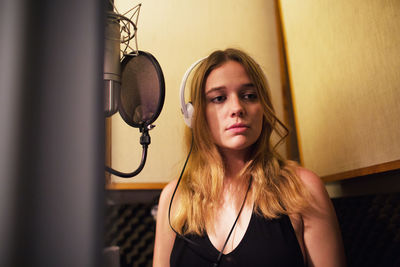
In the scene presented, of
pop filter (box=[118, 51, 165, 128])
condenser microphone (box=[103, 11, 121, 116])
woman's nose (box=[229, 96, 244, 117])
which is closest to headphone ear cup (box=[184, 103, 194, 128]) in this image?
→ woman's nose (box=[229, 96, 244, 117])

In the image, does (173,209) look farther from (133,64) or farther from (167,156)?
(133,64)

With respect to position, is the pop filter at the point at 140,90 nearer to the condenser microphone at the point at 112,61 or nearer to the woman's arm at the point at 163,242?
the condenser microphone at the point at 112,61

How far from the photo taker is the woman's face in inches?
34.0

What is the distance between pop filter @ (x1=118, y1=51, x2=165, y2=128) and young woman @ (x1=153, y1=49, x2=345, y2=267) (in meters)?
0.30

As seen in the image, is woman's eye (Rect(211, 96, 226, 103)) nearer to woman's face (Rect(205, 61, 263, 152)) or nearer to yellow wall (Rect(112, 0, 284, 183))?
woman's face (Rect(205, 61, 263, 152))

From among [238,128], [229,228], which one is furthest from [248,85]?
[229,228]

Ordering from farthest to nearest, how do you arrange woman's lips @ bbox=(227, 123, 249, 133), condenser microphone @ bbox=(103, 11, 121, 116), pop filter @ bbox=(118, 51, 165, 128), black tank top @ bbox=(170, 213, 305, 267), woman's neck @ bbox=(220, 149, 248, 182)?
1. woman's neck @ bbox=(220, 149, 248, 182)
2. woman's lips @ bbox=(227, 123, 249, 133)
3. black tank top @ bbox=(170, 213, 305, 267)
4. pop filter @ bbox=(118, 51, 165, 128)
5. condenser microphone @ bbox=(103, 11, 121, 116)

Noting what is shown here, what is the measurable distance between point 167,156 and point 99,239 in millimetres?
1023

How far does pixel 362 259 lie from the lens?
956mm

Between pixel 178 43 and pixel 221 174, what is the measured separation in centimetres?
55

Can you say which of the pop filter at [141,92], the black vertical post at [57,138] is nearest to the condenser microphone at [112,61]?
the pop filter at [141,92]

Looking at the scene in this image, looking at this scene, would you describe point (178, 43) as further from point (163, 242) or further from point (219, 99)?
point (163, 242)

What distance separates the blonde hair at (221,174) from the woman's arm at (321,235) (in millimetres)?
38

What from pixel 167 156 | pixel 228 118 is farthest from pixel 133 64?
pixel 167 156
